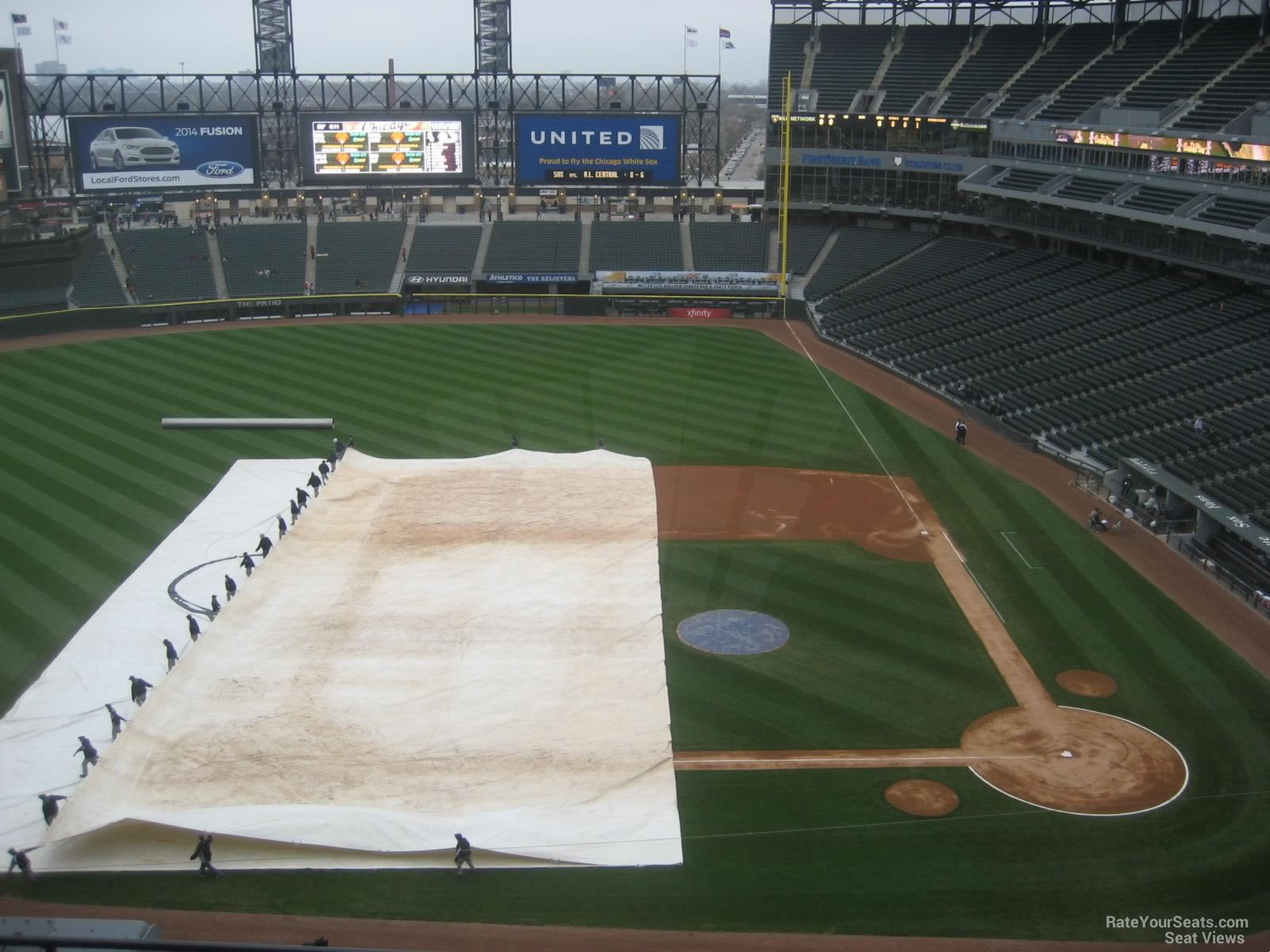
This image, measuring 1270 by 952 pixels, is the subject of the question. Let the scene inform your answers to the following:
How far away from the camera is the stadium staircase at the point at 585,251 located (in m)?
69.3

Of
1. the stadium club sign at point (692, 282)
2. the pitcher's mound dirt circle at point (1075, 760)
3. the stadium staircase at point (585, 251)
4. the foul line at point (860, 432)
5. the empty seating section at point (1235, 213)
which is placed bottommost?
the pitcher's mound dirt circle at point (1075, 760)

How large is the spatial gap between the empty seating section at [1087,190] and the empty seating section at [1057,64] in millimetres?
8629

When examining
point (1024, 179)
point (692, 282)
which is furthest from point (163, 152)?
point (1024, 179)

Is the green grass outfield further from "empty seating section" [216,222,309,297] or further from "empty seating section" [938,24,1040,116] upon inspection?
"empty seating section" [938,24,1040,116]

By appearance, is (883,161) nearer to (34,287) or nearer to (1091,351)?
(1091,351)

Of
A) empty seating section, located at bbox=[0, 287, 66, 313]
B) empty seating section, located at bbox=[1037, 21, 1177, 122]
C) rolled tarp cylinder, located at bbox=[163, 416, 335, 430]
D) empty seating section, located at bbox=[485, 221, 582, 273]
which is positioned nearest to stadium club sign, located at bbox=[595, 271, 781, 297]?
empty seating section, located at bbox=[485, 221, 582, 273]

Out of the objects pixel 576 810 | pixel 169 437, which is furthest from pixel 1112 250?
pixel 576 810

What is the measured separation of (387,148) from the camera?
71188 mm

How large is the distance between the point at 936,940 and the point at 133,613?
18.9 m

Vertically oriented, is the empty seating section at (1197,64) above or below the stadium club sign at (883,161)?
above

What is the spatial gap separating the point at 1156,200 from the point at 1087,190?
16.6 ft

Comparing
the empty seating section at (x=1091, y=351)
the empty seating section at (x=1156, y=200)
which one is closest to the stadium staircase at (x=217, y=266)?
the empty seating section at (x=1091, y=351)

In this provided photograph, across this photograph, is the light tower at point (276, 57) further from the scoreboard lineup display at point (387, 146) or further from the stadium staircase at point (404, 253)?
the stadium staircase at point (404, 253)

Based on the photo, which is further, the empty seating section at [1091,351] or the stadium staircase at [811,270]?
the stadium staircase at [811,270]
